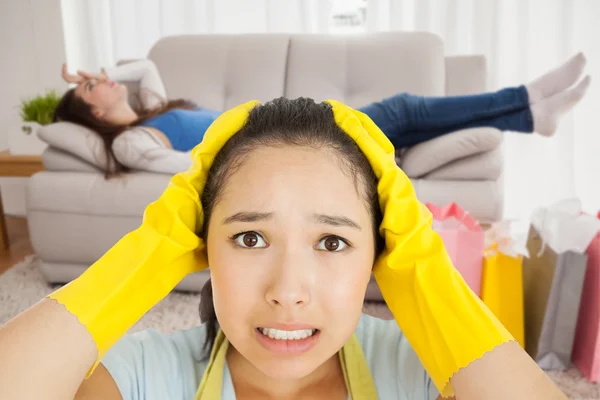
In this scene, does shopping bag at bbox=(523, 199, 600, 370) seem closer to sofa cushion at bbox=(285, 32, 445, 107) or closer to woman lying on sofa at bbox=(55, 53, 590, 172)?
woman lying on sofa at bbox=(55, 53, 590, 172)

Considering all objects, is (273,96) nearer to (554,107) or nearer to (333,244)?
(554,107)

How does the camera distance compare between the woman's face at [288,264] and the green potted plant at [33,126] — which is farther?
the green potted plant at [33,126]

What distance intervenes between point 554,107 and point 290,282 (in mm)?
1862

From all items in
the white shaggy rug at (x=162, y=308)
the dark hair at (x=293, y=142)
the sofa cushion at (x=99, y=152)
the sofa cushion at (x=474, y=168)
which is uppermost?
the dark hair at (x=293, y=142)

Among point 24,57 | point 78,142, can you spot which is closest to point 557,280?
point 78,142

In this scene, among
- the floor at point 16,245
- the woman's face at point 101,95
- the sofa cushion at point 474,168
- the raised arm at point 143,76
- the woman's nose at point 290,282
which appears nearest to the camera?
the woman's nose at point 290,282

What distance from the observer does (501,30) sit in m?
3.01

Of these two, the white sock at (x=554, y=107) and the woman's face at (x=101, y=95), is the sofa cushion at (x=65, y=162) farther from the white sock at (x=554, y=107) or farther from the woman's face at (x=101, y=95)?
the white sock at (x=554, y=107)

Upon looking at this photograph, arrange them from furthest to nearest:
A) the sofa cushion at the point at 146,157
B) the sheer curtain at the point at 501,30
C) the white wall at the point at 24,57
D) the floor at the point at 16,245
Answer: the white wall at the point at 24,57 < the sheer curtain at the point at 501,30 < the floor at the point at 16,245 < the sofa cushion at the point at 146,157

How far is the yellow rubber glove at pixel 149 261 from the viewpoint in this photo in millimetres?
621

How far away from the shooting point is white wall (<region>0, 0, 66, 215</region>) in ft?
11.1

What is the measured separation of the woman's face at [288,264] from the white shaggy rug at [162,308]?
1.13 metres

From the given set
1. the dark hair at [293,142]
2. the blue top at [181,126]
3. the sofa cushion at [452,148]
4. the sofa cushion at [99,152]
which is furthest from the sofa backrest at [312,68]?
the dark hair at [293,142]

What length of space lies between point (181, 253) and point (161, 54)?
2.42 metres
